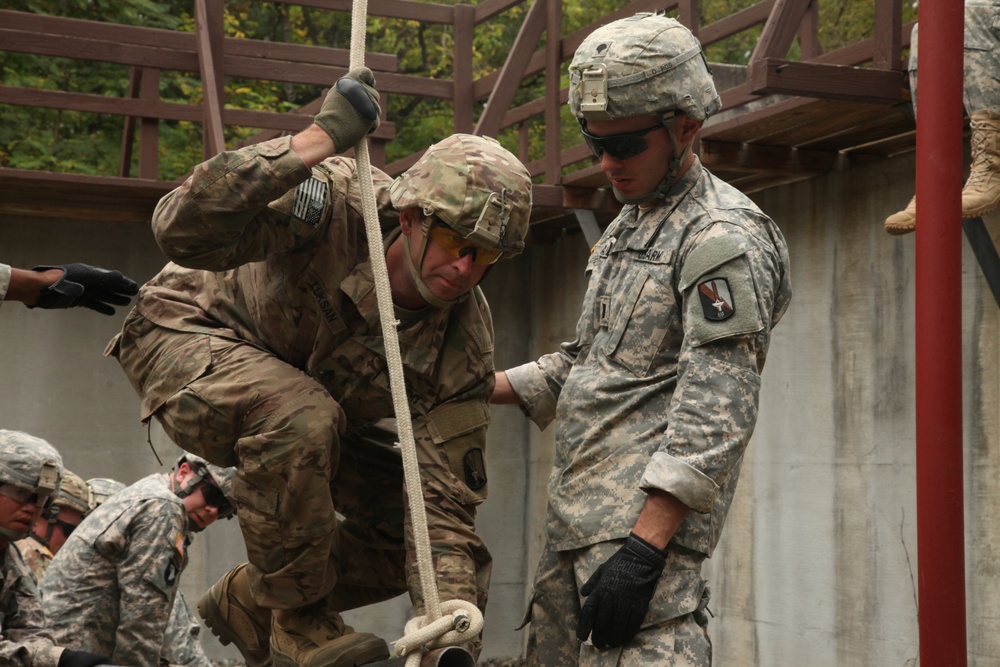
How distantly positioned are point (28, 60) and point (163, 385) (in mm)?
11689

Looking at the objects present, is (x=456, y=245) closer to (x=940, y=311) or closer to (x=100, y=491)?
(x=940, y=311)

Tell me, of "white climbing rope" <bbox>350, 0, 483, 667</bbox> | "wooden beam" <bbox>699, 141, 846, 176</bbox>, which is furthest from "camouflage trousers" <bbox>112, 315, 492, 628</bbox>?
"wooden beam" <bbox>699, 141, 846, 176</bbox>

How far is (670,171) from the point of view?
11.7 ft

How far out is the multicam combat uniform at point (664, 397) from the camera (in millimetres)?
3277

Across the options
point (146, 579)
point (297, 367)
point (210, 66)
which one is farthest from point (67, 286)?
point (210, 66)

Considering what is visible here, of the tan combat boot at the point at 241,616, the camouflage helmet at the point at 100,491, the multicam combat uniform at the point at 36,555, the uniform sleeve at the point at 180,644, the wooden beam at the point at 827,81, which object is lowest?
the uniform sleeve at the point at 180,644

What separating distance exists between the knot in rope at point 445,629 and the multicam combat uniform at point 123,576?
9.44 feet

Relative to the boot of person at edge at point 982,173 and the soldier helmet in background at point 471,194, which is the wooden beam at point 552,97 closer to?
the boot of person at edge at point 982,173

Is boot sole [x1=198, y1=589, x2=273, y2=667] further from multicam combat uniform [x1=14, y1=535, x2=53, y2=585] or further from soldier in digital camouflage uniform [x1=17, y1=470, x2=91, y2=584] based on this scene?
multicam combat uniform [x1=14, y1=535, x2=53, y2=585]

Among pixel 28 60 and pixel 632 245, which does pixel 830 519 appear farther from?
pixel 28 60

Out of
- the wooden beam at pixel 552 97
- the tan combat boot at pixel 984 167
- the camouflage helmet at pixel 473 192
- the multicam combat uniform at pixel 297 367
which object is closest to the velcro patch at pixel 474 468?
the multicam combat uniform at pixel 297 367

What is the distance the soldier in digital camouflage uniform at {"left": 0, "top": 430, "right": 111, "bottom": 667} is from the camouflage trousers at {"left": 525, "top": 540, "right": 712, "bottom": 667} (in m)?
2.19

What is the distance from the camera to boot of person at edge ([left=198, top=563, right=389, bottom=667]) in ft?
12.6

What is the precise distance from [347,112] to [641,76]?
0.73 metres
